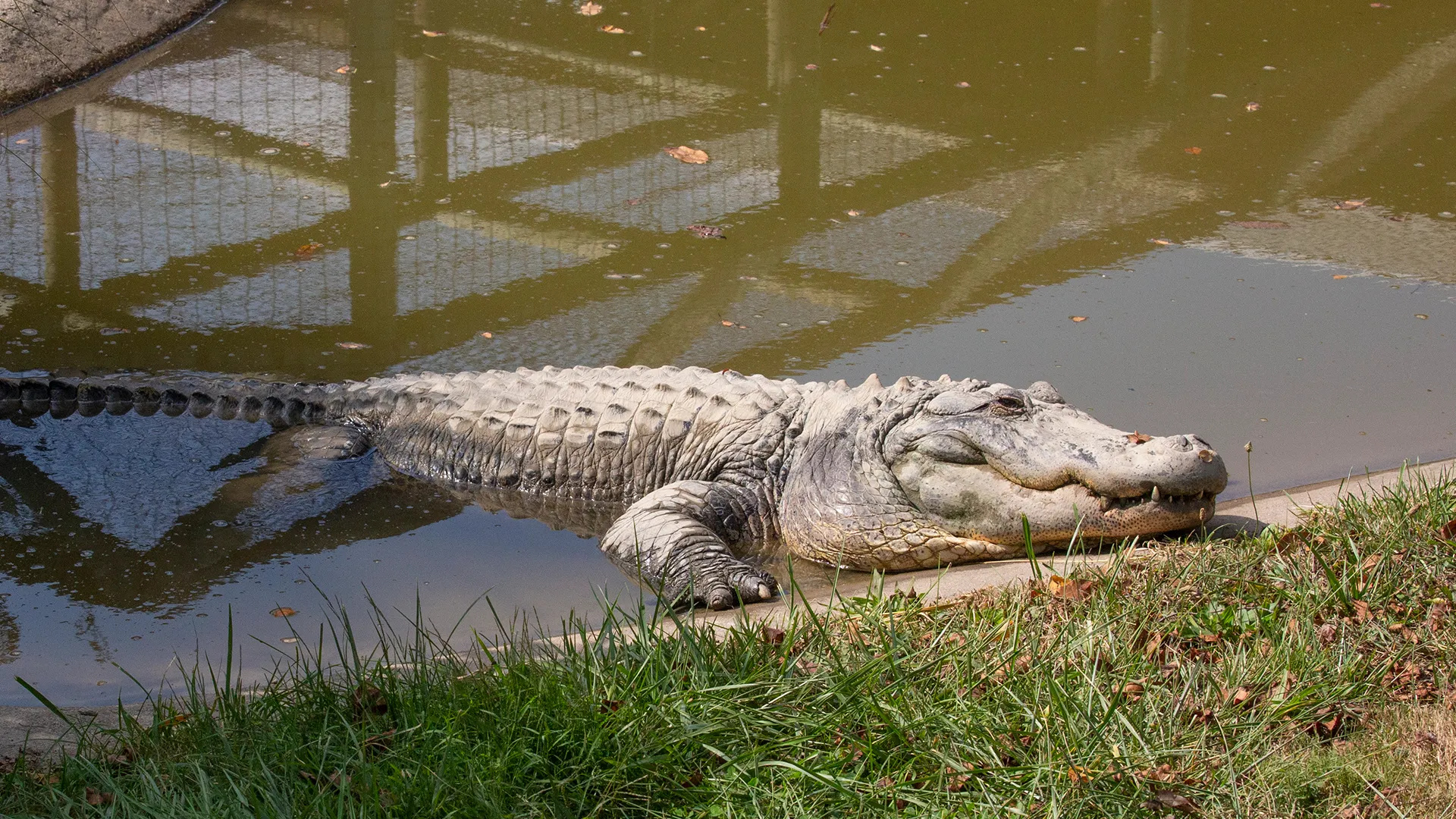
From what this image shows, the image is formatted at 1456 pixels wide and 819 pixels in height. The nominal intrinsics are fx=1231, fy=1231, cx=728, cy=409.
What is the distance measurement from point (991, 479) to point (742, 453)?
115 centimetres

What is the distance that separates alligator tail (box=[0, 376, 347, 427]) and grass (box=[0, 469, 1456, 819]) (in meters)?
2.68

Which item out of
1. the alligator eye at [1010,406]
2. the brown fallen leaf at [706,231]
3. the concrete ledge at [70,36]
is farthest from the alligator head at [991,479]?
the concrete ledge at [70,36]

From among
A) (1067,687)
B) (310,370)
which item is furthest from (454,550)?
(1067,687)

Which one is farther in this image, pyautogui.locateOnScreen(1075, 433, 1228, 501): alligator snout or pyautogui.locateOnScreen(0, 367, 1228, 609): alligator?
pyautogui.locateOnScreen(0, 367, 1228, 609): alligator

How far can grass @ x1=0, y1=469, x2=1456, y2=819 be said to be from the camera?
262 centimetres

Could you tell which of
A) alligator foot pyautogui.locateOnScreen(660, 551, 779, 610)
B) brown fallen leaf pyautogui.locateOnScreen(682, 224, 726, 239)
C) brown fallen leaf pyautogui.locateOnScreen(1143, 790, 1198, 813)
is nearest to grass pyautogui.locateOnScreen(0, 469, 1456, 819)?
brown fallen leaf pyautogui.locateOnScreen(1143, 790, 1198, 813)

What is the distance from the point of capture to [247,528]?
4.89 m

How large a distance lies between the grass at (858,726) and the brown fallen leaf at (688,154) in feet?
18.2

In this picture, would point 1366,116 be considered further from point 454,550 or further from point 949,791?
point 949,791

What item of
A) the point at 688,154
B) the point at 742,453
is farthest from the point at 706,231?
the point at 742,453

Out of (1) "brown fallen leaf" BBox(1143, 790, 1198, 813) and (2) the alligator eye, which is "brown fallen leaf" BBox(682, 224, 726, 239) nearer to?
(2) the alligator eye

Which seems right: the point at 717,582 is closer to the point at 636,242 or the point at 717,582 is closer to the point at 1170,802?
the point at 1170,802

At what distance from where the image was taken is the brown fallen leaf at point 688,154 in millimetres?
8477

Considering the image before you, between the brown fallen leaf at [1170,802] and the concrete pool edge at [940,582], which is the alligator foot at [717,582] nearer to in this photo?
the concrete pool edge at [940,582]
